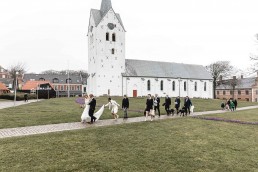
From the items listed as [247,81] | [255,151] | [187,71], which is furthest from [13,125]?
[247,81]

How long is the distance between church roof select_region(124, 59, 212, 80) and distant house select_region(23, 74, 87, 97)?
109 feet

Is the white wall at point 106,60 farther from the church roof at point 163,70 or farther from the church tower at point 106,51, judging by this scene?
the church roof at point 163,70

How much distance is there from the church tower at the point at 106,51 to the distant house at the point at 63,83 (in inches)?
1296

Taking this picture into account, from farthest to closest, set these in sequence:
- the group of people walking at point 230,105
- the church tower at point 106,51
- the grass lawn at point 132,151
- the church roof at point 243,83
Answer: the church roof at point 243,83 < the church tower at point 106,51 < the group of people walking at point 230,105 < the grass lawn at point 132,151

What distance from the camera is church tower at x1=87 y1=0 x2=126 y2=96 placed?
5425 centimetres

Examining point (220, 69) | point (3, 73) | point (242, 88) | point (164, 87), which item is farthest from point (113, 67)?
point (3, 73)

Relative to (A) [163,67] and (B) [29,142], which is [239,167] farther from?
(A) [163,67]

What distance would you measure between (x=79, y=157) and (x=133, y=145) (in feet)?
9.41

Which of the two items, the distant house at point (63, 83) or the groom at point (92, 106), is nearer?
the groom at point (92, 106)

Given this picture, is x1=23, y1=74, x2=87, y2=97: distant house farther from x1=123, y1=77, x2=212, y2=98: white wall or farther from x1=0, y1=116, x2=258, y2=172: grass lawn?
x1=0, y1=116, x2=258, y2=172: grass lawn

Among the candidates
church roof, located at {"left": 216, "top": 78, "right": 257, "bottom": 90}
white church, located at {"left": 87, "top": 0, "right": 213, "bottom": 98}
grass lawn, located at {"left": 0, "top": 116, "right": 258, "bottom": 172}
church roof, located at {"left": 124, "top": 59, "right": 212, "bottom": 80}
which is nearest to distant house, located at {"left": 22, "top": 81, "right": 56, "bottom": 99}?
white church, located at {"left": 87, "top": 0, "right": 213, "bottom": 98}

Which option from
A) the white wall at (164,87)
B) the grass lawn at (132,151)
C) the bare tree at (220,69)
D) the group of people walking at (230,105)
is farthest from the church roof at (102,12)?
the grass lawn at (132,151)

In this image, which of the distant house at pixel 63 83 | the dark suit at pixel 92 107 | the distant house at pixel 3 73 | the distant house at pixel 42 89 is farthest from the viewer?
the distant house at pixel 3 73

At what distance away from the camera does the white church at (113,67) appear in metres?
54.6
